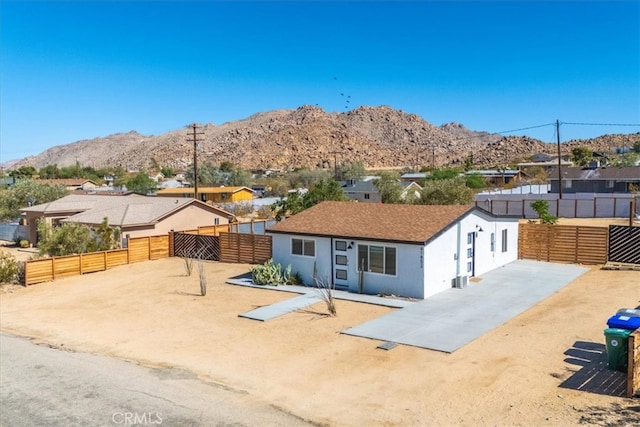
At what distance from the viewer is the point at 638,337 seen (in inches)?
451

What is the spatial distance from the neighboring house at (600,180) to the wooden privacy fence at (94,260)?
43502 mm

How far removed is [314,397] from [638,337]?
673 centimetres

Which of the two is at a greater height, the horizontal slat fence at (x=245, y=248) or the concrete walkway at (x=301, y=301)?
the horizontal slat fence at (x=245, y=248)

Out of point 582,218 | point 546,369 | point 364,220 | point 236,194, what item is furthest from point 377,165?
point 546,369

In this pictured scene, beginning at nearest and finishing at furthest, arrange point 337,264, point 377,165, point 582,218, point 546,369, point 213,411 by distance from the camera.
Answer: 1. point 213,411
2. point 546,369
3. point 337,264
4. point 582,218
5. point 377,165

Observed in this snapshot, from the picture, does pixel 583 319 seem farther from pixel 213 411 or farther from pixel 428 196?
pixel 428 196

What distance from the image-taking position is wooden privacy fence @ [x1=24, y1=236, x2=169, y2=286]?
1037 inches

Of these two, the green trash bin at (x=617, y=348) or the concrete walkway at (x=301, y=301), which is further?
the concrete walkway at (x=301, y=301)

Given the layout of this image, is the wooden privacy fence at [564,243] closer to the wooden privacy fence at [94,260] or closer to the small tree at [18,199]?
the wooden privacy fence at [94,260]

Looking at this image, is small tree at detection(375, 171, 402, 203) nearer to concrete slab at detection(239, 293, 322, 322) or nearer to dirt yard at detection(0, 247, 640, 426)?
dirt yard at detection(0, 247, 640, 426)

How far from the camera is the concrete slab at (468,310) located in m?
16.0

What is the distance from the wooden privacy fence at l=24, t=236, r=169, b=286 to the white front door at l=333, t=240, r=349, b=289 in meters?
13.4

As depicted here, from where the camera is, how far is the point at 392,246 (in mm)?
20812

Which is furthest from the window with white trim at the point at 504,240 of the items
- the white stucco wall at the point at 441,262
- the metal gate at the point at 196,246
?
the metal gate at the point at 196,246
